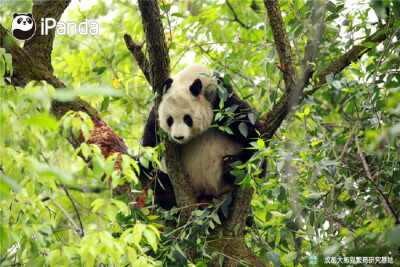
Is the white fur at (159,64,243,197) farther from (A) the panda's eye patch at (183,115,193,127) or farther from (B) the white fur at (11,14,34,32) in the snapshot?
(B) the white fur at (11,14,34,32)

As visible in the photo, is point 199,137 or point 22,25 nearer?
point 22,25

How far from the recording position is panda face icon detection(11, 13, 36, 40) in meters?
4.90

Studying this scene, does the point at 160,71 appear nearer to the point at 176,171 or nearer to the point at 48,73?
the point at 176,171

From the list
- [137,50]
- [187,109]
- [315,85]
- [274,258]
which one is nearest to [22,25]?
[137,50]

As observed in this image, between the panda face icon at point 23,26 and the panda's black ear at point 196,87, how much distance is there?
76.1 inches

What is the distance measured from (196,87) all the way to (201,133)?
611 mm

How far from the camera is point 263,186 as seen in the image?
4.29m

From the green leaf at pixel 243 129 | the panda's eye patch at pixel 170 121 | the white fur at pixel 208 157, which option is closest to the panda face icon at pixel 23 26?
the panda's eye patch at pixel 170 121

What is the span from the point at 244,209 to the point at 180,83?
182 centimetres

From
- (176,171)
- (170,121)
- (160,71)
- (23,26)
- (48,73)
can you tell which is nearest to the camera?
(160,71)

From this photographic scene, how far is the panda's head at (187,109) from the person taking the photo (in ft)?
17.0

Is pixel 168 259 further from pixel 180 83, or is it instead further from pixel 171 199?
pixel 180 83

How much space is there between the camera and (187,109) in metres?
5.26

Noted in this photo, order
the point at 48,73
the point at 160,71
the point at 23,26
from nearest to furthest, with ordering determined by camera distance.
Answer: the point at 160,71, the point at 48,73, the point at 23,26
